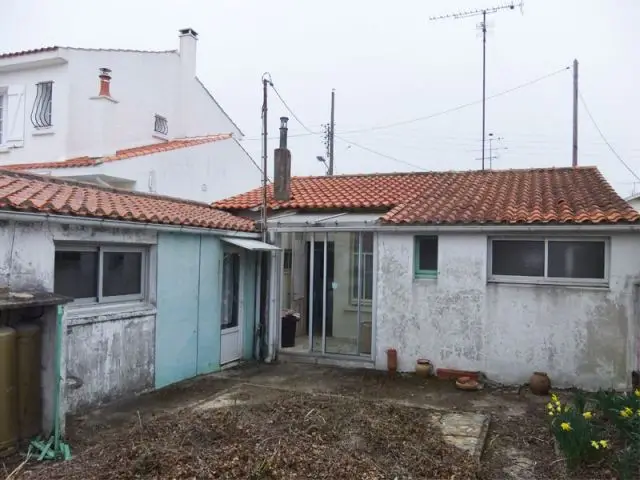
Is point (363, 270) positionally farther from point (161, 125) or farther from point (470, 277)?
point (161, 125)

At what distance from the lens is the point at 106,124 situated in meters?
16.2

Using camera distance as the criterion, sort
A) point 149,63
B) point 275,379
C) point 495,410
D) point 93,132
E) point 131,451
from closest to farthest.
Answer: point 131,451
point 495,410
point 275,379
point 93,132
point 149,63

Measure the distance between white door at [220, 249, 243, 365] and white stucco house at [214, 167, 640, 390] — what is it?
3.00 feet

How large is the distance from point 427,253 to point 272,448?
6.38 m

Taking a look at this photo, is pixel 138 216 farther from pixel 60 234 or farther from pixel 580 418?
pixel 580 418

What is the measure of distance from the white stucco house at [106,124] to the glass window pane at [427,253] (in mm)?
8667

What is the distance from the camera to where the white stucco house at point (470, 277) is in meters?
9.54

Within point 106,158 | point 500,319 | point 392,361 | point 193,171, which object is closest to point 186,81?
point 193,171

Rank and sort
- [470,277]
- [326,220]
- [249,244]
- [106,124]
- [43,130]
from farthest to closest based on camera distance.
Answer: [43,130], [106,124], [326,220], [249,244], [470,277]

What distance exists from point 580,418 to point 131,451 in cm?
494

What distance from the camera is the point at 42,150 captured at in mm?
16656

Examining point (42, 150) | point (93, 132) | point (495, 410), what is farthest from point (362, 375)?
point (42, 150)

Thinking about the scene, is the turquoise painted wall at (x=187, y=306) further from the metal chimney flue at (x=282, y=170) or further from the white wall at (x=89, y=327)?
the metal chimney flue at (x=282, y=170)

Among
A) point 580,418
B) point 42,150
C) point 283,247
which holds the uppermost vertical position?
point 42,150
